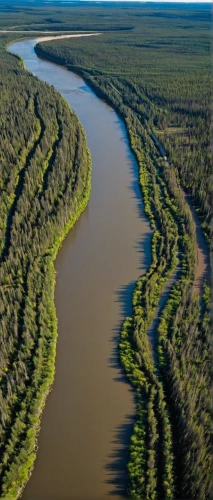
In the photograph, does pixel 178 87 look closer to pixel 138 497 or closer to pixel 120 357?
pixel 120 357

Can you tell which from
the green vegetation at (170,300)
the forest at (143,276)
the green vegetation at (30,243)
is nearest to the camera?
the green vegetation at (170,300)

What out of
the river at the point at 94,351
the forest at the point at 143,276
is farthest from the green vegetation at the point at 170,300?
the river at the point at 94,351

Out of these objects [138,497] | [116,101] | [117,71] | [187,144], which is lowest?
[138,497]

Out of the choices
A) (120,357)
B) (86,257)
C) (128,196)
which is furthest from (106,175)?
(120,357)

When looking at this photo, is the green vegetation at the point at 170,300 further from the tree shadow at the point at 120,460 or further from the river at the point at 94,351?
the river at the point at 94,351

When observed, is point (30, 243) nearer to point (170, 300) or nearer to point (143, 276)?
point (143, 276)

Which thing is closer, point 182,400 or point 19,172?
point 182,400
